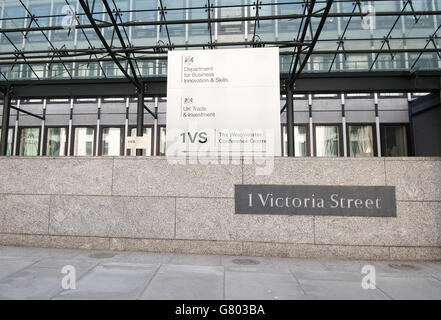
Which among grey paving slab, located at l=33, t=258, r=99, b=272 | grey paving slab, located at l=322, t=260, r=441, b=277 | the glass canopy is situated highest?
the glass canopy

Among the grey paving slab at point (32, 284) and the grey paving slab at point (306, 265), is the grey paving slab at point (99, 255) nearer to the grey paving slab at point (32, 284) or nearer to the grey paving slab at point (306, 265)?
the grey paving slab at point (32, 284)

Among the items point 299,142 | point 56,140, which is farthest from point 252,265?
point 56,140

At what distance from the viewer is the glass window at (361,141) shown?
597 inches

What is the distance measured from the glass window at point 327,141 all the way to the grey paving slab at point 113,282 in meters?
12.6

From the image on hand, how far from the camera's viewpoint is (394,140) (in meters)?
15.3

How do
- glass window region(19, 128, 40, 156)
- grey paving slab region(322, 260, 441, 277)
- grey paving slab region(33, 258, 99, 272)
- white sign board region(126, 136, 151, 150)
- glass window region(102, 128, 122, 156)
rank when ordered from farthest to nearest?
glass window region(19, 128, 40, 156) → glass window region(102, 128, 122, 156) → white sign board region(126, 136, 151, 150) → grey paving slab region(322, 260, 441, 277) → grey paving slab region(33, 258, 99, 272)

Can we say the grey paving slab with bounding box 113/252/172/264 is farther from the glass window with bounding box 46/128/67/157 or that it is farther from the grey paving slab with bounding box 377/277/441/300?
the glass window with bounding box 46/128/67/157

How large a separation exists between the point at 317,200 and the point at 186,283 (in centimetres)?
377

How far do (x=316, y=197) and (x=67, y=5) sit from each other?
14917 millimetres

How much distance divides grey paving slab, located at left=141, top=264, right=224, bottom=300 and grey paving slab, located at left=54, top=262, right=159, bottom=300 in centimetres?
21

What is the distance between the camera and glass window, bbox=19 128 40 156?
54.1ft

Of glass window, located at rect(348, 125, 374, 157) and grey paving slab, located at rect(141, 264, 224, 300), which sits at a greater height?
glass window, located at rect(348, 125, 374, 157)
